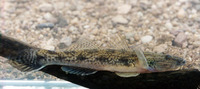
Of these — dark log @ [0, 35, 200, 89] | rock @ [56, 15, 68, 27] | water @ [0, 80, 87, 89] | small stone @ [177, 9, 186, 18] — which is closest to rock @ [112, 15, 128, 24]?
rock @ [56, 15, 68, 27]

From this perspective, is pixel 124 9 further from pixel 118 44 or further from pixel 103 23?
pixel 118 44

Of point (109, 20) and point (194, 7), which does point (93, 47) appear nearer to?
point (109, 20)

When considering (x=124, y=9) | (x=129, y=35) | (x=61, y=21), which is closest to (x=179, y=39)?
(x=129, y=35)

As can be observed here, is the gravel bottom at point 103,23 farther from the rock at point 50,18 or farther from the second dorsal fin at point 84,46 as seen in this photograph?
the second dorsal fin at point 84,46

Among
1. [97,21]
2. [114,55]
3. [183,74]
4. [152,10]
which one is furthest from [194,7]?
[114,55]

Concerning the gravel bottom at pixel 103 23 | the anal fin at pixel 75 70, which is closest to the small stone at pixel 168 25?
the gravel bottom at pixel 103 23

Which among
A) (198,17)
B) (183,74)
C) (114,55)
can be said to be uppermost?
(198,17)

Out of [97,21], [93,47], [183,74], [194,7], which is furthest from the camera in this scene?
[194,7]

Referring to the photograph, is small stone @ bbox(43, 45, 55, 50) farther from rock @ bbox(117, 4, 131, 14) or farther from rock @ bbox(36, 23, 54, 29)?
rock @ bbox(117, 4, 131, 14)
